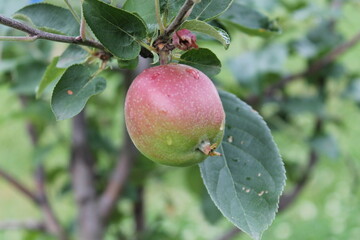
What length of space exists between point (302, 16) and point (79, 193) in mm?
823

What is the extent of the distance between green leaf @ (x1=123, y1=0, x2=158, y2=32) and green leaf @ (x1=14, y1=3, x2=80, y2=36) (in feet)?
0.40

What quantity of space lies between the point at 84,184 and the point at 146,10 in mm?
937

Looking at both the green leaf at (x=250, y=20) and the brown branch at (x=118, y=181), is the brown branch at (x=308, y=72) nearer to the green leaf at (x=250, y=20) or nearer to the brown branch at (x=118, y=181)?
the brown branch at (x=118, y=181)

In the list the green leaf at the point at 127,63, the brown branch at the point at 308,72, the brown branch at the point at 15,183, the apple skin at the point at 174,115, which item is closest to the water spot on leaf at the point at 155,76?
the apple skin at the point at 174,115

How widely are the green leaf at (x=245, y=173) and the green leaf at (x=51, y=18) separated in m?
0.27

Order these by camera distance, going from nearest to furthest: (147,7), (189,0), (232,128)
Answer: (189,0), (147,7), (232,128)

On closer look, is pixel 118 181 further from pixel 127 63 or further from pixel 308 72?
pixel 127 63

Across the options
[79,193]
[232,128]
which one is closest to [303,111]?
[79,193]

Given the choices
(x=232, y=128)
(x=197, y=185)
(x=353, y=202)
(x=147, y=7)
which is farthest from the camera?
(x=353, y=202)

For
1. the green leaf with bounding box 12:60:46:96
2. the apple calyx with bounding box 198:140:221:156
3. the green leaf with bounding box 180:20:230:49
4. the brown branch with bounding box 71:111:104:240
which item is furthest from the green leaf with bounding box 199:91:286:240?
the brown branch with bounding box 71:111:104:240

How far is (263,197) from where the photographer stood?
0.75m

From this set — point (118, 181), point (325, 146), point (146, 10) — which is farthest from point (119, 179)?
point (146, 10)

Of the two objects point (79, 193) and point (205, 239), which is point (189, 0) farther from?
point (205, 239)

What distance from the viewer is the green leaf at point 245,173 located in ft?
2.37
